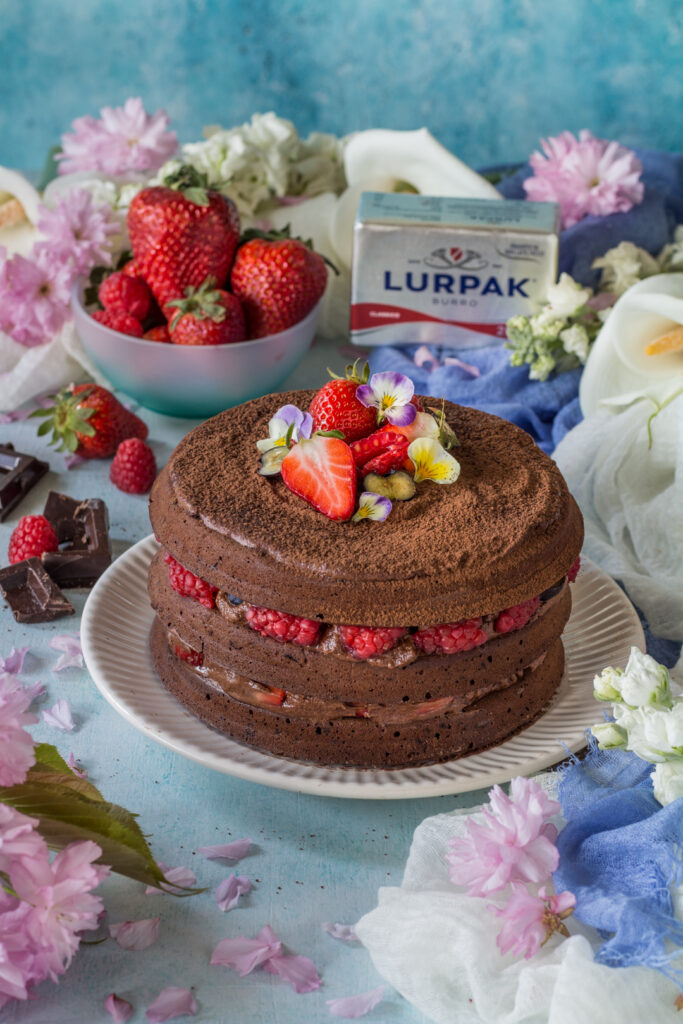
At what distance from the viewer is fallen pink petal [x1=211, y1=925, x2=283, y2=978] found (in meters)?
1.47

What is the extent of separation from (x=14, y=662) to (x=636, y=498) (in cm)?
123

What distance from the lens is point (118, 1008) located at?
1406 mm

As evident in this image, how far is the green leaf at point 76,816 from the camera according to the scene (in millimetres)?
1412

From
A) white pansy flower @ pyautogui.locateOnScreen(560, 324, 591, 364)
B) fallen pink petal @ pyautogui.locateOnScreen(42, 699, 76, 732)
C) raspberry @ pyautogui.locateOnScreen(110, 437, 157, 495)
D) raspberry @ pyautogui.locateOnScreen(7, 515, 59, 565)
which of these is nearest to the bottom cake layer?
fallen pink petal @ pyautogui.locateOnScreen(42, 699, 76, 732)

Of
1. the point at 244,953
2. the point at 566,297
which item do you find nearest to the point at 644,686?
the point at 244,953

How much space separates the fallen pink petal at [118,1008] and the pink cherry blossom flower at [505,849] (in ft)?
1.41

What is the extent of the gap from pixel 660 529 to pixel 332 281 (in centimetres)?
129

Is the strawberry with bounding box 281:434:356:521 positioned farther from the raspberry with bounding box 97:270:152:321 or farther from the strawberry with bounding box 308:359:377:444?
the raspberry with bounding box 97:270:152:321

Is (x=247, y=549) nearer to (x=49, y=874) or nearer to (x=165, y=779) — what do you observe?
(x=165, y=779)

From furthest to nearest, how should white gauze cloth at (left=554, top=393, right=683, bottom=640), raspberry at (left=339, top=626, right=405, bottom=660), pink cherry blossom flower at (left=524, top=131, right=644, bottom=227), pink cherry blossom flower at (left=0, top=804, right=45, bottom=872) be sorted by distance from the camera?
pink cherry blossom flower at (left=524, top=131, right=644, bottom=227) → white gauze cloth at (left=554, top=393, right=683, bottom=640) → raspberry at (left=339, top=626, right=405, bottom=660) → pink cherry blossom flower at (left=0, top=804, right=45, bottom=872)

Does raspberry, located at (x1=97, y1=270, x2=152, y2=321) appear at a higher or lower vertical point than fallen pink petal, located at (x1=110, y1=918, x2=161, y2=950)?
higher

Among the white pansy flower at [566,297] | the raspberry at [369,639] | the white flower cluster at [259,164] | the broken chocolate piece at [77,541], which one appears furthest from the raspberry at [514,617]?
the white flower cluster at [259,164]

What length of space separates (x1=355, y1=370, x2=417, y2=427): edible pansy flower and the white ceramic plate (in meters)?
0.52

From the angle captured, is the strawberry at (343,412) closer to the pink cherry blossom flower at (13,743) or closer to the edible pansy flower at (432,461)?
the edible pansy flower at (432,461)
